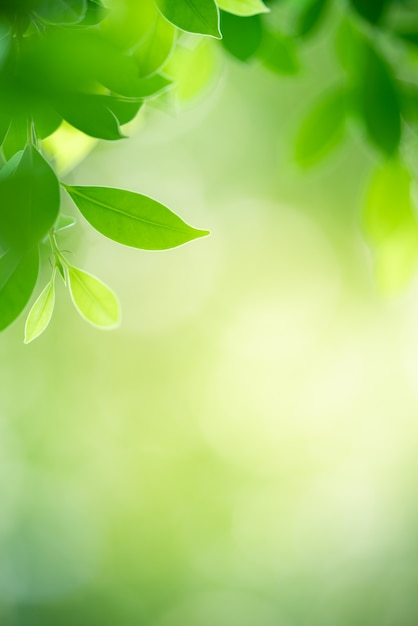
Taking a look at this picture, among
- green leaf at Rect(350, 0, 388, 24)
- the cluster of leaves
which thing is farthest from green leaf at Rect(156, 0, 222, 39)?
green leaf at Rect(350, 0, 388, 24)

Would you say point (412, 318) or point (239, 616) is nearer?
point (412, 318)

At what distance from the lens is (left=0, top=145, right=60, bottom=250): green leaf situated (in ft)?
1.20

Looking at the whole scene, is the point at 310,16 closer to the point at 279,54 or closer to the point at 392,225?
the point at 279,54

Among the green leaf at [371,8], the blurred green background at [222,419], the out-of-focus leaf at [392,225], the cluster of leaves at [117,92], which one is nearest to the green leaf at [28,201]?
the cluster of leaves at [117,92]

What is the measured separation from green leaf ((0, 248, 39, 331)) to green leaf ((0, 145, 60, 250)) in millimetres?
37

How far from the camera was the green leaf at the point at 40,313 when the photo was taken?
18.8 inches

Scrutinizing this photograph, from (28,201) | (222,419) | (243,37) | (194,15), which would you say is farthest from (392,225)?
(222,419)

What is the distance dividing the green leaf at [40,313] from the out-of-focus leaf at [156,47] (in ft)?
0.63

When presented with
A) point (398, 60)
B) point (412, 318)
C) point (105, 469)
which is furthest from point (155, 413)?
point (398, 60)

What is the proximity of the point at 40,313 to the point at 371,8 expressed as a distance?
1.52 feet

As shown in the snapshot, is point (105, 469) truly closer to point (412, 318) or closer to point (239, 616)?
point (239, 616)

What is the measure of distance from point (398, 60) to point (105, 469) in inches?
194

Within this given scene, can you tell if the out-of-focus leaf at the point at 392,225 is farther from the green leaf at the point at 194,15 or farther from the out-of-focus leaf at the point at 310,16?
the green leaf at the point at 194,15

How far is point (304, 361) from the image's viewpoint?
5.61m
